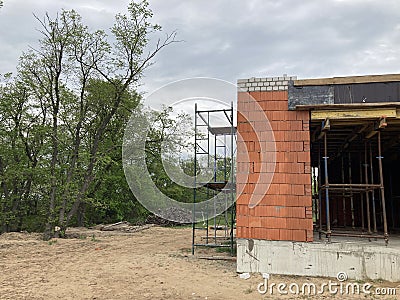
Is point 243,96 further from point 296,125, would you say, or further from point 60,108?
point 60,108

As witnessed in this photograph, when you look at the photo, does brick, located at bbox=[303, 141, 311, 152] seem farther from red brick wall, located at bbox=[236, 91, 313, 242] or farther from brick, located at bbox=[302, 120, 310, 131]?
brick, located at bbox=[302, 120, 310, 131]

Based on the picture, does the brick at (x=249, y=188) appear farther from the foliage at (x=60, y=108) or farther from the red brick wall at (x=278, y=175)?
the foliage at (x=60, y=108)

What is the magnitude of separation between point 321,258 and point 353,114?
2.61 m

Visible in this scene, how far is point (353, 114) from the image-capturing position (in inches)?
247

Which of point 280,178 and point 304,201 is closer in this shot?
point 304,201

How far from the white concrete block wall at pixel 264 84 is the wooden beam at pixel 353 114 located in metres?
0.78

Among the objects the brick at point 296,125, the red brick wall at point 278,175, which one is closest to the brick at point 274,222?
the red brick wall at point 278,175

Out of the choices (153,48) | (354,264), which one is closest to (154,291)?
(354,264)

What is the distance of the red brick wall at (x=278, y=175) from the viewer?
6402mm

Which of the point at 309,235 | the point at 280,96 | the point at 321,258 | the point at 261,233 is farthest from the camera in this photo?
the point at 280,96

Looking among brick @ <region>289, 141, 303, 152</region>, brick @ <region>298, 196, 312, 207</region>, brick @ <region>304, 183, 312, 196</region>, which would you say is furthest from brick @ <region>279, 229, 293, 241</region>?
brick @ <region>289, 141, 303, 152</region>

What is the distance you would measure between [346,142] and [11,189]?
13.9m

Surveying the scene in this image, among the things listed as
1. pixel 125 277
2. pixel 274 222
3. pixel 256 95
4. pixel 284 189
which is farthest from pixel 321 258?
pixel 125 277

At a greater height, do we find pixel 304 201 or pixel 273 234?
pixel 304 201
